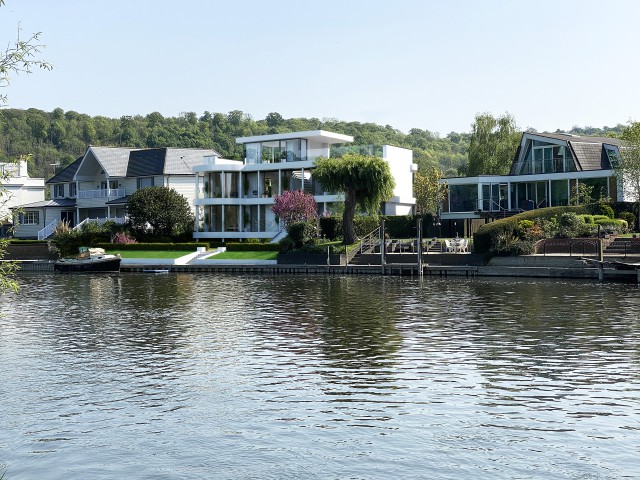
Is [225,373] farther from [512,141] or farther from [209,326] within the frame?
[512,141]

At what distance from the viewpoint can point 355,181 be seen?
5700 cm

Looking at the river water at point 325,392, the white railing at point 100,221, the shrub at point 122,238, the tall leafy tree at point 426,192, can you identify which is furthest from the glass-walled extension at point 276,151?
the river water at point 325,392

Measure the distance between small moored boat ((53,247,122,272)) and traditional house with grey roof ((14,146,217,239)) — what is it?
15131 millimetres

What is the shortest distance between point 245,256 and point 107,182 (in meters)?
27.6

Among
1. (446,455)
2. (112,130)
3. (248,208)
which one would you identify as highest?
(112,130)

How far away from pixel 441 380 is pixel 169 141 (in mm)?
121744

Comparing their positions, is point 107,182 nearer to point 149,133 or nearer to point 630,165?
point 630,165

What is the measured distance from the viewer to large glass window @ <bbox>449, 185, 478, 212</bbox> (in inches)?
2562

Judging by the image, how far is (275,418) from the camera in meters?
14.9

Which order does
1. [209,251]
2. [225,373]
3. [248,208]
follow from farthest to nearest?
[248,208]
[209,251]
[225,373]

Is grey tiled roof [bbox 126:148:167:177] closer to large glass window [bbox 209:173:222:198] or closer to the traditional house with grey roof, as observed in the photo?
the traditional house with grey roof

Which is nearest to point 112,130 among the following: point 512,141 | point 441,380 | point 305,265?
point 512,141

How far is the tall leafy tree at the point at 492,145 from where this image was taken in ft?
276

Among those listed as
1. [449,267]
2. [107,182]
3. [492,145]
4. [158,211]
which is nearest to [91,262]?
[158,211]
